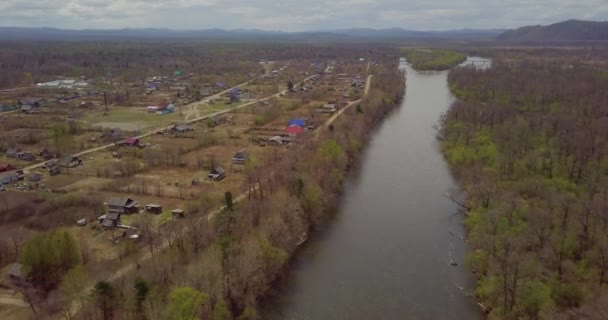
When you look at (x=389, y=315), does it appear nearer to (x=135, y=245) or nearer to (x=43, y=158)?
(x=135, y=245)

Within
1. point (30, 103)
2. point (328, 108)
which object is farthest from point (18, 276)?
point (30, 103)

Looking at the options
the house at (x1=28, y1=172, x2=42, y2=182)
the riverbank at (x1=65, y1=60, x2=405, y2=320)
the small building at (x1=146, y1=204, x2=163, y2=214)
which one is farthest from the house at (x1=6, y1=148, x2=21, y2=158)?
the riverbank at (x1=65, y1=60, x2=405, y2=320)

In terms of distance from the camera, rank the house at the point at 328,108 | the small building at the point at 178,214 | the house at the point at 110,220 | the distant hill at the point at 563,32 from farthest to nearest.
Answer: the distant hill at the point at 563,32 → the house at the point at 328,108 → the small building at the point at 178,214 → the house at the point at 110,220

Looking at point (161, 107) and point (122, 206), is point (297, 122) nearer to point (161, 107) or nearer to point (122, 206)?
point (161, 107)

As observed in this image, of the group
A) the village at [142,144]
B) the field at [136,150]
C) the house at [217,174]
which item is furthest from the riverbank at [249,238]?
the village at [142,144]

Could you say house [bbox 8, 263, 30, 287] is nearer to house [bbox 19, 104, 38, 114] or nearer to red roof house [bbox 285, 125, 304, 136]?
red roof house [bbox 285, 125, 304, 136]

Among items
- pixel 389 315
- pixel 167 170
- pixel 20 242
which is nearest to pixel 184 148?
pixel 167 170

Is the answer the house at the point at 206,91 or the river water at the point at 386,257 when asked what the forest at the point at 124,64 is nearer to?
the house at the point at 206,91
